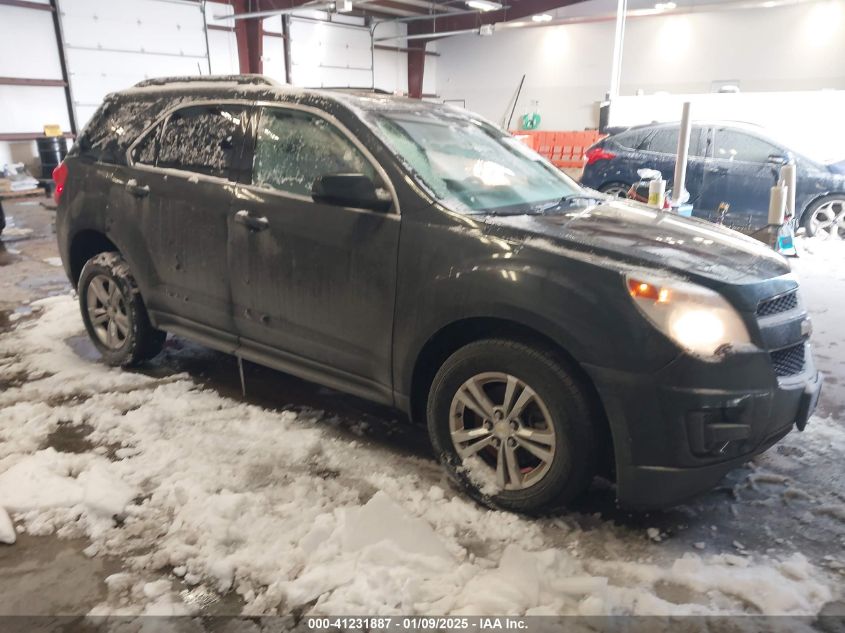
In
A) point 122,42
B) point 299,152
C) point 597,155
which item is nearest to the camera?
point 299,152

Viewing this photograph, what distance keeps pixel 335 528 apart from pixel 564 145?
15394 millimetres

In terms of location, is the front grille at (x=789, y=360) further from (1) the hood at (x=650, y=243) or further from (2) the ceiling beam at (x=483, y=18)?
(2) the ceiling beam at (x=483, y=18)

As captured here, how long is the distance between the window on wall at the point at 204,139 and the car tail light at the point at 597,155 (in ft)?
23.5

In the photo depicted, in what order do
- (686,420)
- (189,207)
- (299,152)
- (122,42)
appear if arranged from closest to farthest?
(686,420), (299,152), (189,207), (122,42)

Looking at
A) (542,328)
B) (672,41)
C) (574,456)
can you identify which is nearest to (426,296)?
(542,328)

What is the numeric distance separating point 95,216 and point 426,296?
2562 millimetres

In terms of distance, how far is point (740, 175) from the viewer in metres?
8.43

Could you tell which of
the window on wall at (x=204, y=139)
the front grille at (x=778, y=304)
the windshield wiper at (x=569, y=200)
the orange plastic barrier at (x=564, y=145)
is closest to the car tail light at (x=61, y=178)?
the window on wall at (x=204, y=139)

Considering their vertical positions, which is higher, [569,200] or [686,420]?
[569,200]

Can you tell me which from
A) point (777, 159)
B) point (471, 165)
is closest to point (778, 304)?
point (471, 165)

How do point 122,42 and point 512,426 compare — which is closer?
point 512,426

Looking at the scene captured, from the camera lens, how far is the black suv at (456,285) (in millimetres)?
2162

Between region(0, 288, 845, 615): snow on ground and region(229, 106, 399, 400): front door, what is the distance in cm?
46

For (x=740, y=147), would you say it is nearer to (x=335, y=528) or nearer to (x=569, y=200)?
(x=569, y=200)
